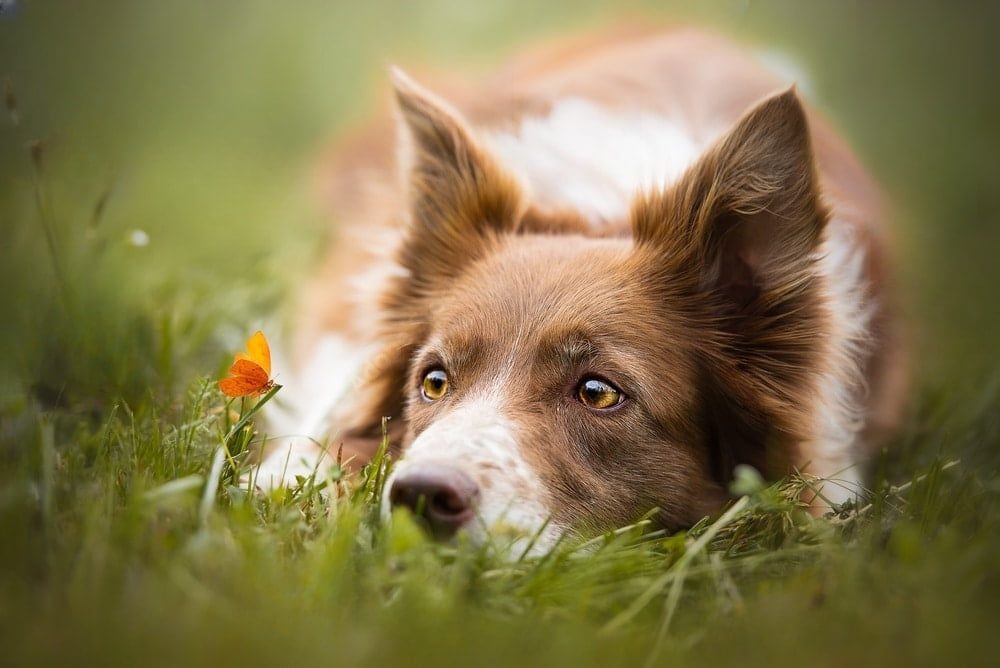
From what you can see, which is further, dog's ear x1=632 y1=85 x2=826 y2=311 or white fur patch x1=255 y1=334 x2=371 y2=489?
white fur patch x1=255 y1=334 x2=371 y2=489

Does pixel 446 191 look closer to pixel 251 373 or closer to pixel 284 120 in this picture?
pixel 251 373

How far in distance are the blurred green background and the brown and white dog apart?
1.07 meters

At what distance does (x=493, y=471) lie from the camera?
8.36ft

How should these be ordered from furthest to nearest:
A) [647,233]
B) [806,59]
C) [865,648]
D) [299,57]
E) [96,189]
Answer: [299,57], [806,59], [96,189], [647,233], [865,648]

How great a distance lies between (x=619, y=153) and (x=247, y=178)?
14.9 ft

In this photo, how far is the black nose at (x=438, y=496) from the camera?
2.38m

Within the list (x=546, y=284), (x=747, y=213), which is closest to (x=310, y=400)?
(x=546, y=284)

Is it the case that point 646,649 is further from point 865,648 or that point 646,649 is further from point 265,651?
point 265,651

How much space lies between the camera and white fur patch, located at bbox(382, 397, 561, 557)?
96.0 inches

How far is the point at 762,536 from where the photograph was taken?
2.74m

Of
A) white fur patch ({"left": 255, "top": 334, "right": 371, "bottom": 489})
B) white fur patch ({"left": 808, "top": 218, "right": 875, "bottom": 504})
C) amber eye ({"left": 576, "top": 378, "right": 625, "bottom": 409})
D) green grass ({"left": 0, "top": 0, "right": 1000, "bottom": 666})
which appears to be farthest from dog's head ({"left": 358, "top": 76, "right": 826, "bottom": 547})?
white fur patch ({"left": 255, "top": 334, "right": 371, "bottom": 489})

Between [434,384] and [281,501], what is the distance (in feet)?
2.26

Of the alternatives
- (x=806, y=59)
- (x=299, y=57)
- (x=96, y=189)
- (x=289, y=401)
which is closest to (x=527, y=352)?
(x=289, y=401)

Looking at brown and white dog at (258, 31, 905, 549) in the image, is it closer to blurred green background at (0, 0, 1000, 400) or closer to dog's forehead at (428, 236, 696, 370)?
dog's forehead at (428, 236, 696, 370)
